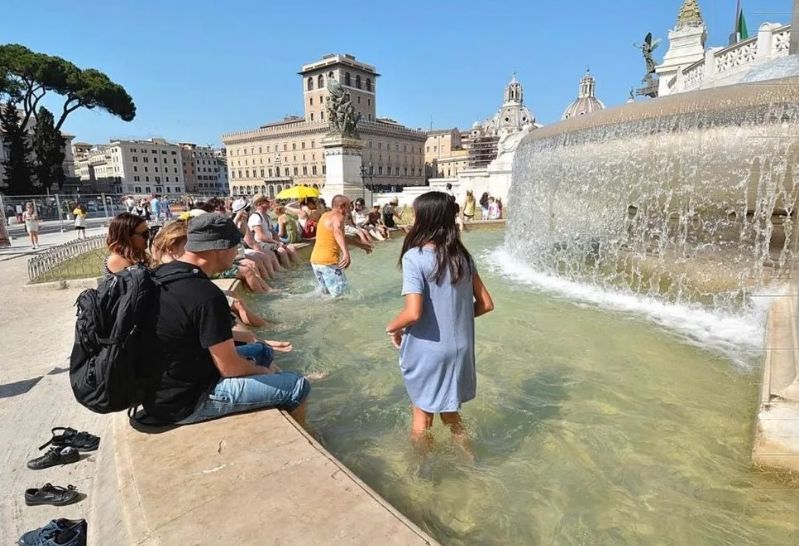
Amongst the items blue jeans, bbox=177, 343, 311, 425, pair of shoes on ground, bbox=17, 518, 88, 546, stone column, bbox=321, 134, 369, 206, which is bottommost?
pair of shoes on ground, bbox=17, 518, 88, 546

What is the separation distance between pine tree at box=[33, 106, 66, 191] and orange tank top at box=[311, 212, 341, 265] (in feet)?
159

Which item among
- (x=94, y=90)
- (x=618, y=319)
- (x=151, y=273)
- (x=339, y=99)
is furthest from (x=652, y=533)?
(x=94, y=90)

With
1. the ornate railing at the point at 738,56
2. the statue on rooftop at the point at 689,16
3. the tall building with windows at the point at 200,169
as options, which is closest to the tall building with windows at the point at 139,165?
the tall building with windows at the point at 200,169

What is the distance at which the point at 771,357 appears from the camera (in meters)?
2.77

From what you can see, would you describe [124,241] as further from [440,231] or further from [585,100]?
[585,100]

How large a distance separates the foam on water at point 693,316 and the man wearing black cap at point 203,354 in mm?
3955

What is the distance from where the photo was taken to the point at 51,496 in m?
2.46

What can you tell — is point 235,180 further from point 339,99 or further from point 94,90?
A: point 339,99

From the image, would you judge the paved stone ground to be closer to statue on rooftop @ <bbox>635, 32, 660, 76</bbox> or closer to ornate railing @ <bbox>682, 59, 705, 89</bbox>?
ornate railing @ <bbox>682, 59, 705, 89</bbox>

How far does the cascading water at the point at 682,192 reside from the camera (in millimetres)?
4938

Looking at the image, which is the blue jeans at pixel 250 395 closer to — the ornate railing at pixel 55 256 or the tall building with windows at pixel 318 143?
the ornate railing at pixel 55 256

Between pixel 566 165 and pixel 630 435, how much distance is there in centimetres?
550

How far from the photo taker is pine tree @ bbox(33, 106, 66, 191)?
41500mm

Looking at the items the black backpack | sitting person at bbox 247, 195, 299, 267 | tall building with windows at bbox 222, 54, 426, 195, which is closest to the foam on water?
sitting person at bbox 247, 195, 299, 267
